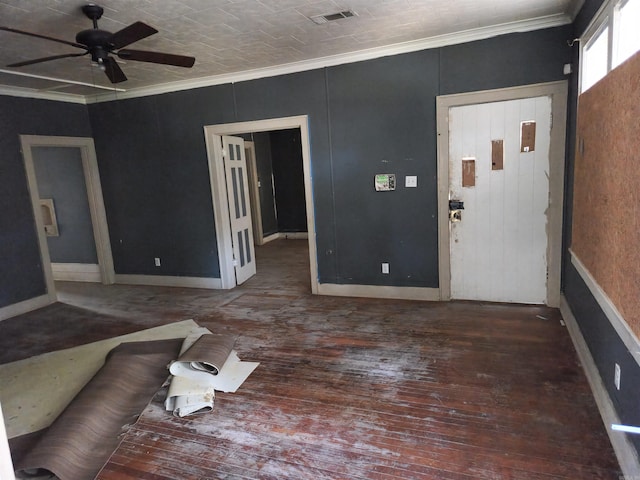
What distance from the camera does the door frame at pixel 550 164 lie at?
149 inches

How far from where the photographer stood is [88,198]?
240 inches

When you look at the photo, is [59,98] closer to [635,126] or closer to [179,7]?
[179,7]

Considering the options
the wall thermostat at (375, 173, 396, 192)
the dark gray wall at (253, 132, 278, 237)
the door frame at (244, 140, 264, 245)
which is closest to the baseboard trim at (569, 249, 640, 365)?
the wall thermostat at (375, 173, 396, 192)

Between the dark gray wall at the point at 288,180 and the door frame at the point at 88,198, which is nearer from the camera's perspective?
the door frame at the point at 88,198

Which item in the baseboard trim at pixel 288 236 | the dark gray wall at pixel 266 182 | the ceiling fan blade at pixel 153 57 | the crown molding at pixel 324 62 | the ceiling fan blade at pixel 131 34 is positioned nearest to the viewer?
the ceiling fan blade at pixel 131 34

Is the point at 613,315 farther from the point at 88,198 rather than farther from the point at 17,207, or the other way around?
the point at 88,198

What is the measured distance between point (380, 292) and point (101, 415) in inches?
121

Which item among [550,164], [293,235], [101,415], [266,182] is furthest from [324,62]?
[293,235]

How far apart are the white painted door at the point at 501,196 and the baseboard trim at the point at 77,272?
538 cm

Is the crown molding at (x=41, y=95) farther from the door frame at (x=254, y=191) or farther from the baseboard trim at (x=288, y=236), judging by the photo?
the baseboard trim at (x=288, y=236)

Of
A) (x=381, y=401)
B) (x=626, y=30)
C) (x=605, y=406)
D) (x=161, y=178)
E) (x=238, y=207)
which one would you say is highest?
(x=626, y=30)

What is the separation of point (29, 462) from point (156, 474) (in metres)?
0.69

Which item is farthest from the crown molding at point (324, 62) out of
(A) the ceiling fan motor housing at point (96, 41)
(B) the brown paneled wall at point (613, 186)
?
(A) the ceiling fan motor housing at point (96, 41)

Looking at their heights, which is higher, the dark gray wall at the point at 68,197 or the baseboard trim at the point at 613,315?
the dark gray wall at the point at 68,197
